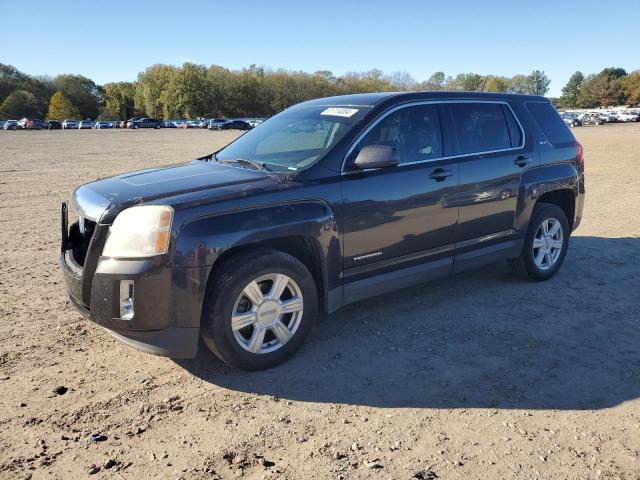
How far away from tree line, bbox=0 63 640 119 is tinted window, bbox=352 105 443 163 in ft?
344

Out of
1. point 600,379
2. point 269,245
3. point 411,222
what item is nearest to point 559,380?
point 600,379

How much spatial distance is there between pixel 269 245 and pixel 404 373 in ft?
4.38

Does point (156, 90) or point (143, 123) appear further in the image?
point (156, 90)

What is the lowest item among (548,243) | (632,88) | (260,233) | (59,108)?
(548,243)

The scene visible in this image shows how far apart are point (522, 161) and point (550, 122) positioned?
884 mm

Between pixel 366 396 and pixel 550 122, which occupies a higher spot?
pixel 550 122

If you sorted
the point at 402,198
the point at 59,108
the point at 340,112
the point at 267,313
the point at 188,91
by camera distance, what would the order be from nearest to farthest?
the point at 267,313 → the point at 402,198 → the point at 340,112 → the point at 59,108 → the point at 188,91

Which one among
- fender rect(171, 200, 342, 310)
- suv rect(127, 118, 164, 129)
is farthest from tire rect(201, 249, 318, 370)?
suv rect(127, 118, 164, 129)

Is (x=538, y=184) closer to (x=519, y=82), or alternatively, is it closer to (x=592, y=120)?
(x=592, y=120)

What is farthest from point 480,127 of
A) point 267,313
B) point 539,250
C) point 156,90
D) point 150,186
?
point 156,90

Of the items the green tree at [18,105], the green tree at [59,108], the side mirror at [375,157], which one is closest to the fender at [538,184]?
the side mirror at [375,157]

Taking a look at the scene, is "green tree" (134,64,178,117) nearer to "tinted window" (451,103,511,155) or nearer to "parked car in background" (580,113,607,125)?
"parked car in background" (580,113,607,125)

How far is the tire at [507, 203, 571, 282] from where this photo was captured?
18.3ft

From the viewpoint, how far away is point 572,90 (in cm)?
15212
